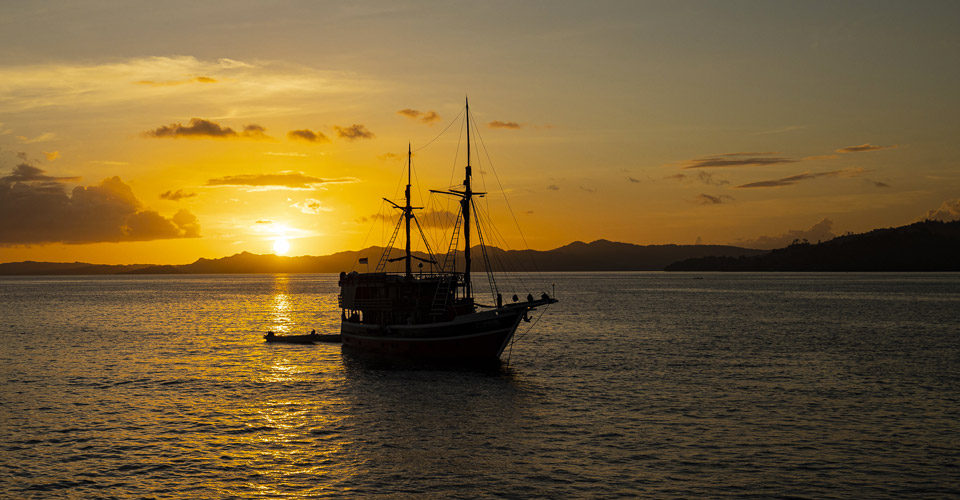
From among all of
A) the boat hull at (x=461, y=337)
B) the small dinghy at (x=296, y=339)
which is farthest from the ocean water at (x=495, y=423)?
the small dinghy at (x=296, y=339)

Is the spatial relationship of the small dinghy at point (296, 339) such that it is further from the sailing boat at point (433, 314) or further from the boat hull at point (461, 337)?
the boat hull at point (461, 337)

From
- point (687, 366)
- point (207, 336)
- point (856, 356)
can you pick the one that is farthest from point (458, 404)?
point (207, 336)

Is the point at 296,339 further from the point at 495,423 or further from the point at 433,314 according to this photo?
the point at 495,423

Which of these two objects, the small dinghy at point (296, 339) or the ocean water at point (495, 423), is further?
the small dinghy at point (296, 339)

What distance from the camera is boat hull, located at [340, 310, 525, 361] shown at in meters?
59.0

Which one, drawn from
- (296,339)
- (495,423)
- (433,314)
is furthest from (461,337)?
(296,339)

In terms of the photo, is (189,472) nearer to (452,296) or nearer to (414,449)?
(414,449)

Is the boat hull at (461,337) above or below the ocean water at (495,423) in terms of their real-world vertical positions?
above

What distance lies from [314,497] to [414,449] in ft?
23.0

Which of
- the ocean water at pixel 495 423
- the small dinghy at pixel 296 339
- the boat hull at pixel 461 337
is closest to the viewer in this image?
the ocean water at pixel 495 423

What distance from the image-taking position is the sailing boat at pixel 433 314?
59.3 metres

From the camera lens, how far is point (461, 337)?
5991cm

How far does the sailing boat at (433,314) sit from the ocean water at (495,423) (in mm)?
3020

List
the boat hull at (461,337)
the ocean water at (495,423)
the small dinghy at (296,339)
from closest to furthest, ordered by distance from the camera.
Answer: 1. the ocean water at (495,423)
2. the boat hull at (461,337)
3. the small dinghy at (296,339)
